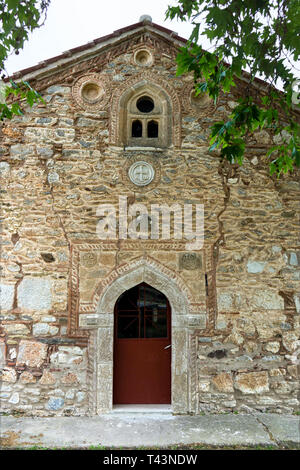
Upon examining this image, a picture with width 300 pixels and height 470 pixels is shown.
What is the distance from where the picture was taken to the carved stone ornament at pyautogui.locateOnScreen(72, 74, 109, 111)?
5805mm

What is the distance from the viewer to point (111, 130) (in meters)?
5.75

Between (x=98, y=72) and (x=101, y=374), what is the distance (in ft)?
14.1

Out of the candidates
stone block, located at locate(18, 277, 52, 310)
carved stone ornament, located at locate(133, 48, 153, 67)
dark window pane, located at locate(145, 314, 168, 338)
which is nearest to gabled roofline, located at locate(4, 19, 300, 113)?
carved stone ornament, located at locate(133, 48, 153, 67)

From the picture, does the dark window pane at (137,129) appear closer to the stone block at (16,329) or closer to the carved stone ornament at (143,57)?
the carved stone ornament at (143,57)

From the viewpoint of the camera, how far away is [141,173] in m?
5.63

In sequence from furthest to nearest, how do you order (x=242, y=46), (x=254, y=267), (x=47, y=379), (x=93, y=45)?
1. (x=93, y=45)
2. (x=254, y=267)
3. (x=47, y=379)
4. (x=242, y=46)

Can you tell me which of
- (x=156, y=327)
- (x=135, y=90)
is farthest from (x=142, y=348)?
(x=135, y=90)

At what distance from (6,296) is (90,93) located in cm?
318

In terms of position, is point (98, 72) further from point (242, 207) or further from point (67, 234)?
point (242, 207)

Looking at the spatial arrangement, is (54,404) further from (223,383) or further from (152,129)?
(152,129)

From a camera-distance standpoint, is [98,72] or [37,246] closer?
[37,246]

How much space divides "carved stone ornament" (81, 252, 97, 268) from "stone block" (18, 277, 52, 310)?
543 mm

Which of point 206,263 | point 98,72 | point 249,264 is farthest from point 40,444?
point 98,72

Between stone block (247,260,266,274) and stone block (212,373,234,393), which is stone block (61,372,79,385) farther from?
stone block (247,260,266,274)
